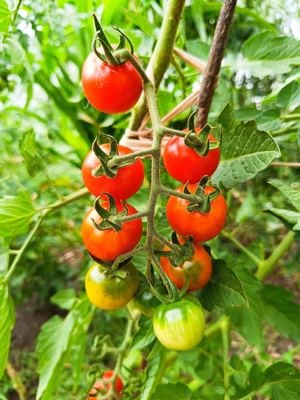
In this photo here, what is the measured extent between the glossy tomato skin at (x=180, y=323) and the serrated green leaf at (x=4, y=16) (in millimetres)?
396

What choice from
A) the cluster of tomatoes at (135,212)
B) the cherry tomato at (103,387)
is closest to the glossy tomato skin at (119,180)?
the cluster of tomatoes at (135,212)

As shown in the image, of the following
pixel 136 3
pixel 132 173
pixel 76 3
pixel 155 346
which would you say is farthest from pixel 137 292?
pixel 76 3

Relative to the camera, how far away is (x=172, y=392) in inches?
21.9

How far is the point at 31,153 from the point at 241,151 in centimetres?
34

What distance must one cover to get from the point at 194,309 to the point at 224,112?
21 centimetres

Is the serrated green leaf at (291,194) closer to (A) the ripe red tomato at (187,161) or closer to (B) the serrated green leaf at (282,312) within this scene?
(A) the ripe red tomato at (187,161)

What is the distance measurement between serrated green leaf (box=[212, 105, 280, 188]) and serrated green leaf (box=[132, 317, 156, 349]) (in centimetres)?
18

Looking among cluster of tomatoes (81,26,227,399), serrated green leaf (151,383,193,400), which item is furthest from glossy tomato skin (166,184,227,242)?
serrated green leaf (151,383,193,400)

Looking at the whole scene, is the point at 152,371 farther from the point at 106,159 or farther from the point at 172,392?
the point at 106,159

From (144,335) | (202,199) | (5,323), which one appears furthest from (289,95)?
(5,323)

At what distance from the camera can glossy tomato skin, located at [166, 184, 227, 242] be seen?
15.7 inches

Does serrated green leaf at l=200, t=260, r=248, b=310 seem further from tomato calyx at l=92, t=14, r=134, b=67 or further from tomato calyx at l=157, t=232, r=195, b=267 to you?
tomato calyx at l=92, t=14, r=134, b=67

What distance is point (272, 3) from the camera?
104 cm

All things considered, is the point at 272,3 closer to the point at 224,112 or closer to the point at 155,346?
the point at 224,112
